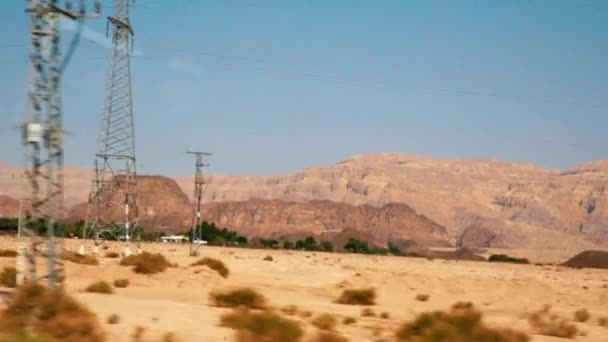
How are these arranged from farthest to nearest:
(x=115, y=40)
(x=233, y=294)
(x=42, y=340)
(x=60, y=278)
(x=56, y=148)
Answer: (x=115, y=40)
(x=233, y=294)
(x=60, y=278)
(x=56, y=148)
(x=42, y=340)

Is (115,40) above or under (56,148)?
above

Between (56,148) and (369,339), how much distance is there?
9.81 meters

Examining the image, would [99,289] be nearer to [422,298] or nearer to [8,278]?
[8,278]

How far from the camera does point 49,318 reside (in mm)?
18031

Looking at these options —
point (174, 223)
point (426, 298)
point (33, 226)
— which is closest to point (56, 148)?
point (33, 226)

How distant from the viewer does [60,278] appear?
22.9m

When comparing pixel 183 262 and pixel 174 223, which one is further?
pixel 174 223

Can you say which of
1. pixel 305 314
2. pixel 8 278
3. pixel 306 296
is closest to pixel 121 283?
pixel 8 278

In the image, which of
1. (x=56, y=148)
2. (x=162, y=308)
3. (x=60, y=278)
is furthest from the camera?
(x=162, y=308)

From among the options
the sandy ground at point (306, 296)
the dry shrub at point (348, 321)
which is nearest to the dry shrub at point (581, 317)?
the sandy ground at point (306, 296)

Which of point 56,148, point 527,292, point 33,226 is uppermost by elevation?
point 56,148

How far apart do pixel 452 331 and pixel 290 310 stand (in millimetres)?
11232

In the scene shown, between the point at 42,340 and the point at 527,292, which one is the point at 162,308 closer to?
the point at 42,340

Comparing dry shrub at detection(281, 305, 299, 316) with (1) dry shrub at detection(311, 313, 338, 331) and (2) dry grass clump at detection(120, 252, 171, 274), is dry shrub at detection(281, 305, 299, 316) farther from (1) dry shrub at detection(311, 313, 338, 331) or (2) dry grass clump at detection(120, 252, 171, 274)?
(2) dry grass clump at detection(120, 252, 171, 274)
